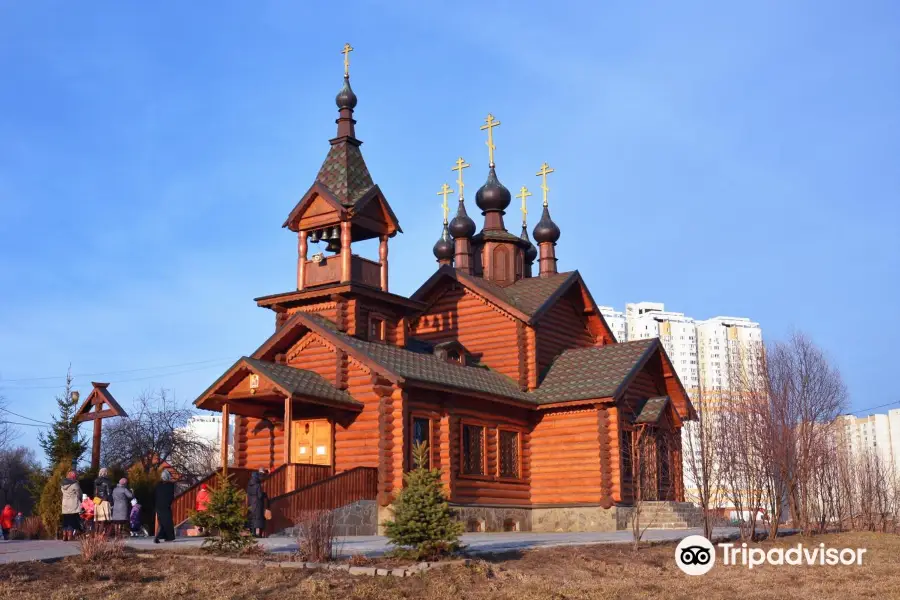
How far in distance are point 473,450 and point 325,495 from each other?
18.9ft

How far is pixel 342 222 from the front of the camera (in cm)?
2652

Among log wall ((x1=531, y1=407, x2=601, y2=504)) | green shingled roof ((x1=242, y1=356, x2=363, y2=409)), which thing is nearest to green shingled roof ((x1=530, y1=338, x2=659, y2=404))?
log wall ((x1=531, y1=407, x2=601, y2=504))

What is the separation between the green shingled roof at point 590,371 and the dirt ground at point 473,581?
11001mm

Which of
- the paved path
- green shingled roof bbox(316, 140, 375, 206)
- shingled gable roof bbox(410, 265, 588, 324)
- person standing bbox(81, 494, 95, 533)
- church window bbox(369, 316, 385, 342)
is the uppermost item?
green shingled roof bbox(316, 140, 375, 206)

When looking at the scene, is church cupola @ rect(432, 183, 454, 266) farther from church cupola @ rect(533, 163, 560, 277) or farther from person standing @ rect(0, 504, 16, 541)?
person standing @ rect(0, 504, 16, 541)

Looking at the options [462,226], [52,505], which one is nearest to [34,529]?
[52,505]

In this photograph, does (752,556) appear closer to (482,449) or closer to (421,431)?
(421,431)

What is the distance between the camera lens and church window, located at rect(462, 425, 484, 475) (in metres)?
26.2

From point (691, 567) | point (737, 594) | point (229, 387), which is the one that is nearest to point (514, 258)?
point (229, 387)

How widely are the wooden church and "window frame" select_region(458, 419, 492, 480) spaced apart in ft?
0.18

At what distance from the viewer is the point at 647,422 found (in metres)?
28.7

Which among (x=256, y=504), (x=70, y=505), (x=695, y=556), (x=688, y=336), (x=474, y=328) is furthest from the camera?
(x=688, y=336)

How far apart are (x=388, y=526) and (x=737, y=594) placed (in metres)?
5.18

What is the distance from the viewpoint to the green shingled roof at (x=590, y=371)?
1094 inches
